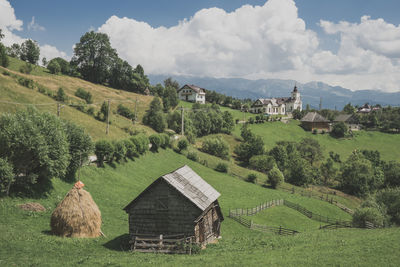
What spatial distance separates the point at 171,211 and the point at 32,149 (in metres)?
13.7

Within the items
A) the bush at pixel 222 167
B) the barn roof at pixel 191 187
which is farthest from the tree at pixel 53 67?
the barn roof at pixel 191 187

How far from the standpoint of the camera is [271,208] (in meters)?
43.9

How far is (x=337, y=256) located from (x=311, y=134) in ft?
314

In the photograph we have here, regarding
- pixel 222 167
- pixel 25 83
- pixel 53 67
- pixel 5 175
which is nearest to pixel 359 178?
pixel 222 167

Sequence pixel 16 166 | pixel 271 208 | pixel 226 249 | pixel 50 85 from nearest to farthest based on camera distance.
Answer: pixel 226 249 → pixel 16 166 → pixel 271 208 → pixel 50 85

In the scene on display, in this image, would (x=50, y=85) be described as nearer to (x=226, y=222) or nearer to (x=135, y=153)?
(x=135, y=153)

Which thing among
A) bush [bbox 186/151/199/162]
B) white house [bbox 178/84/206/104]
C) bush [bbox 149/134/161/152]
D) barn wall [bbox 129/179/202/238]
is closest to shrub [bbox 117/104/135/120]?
bush [bbox 149/134/161/152]

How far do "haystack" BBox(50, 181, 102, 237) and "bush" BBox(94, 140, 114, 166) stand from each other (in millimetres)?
16959

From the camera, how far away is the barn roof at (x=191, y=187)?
21.2m

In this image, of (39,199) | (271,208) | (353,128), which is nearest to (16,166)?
(39,199)

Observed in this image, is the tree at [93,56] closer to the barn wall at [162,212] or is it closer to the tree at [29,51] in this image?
the tree at [29,51]

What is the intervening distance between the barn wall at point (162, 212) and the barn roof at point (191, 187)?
0.32 m

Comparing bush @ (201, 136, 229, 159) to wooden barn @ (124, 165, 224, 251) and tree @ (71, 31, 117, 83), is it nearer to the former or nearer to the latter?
wooden barn @ (124, 165, 224, 251)

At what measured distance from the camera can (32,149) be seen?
24844mm
